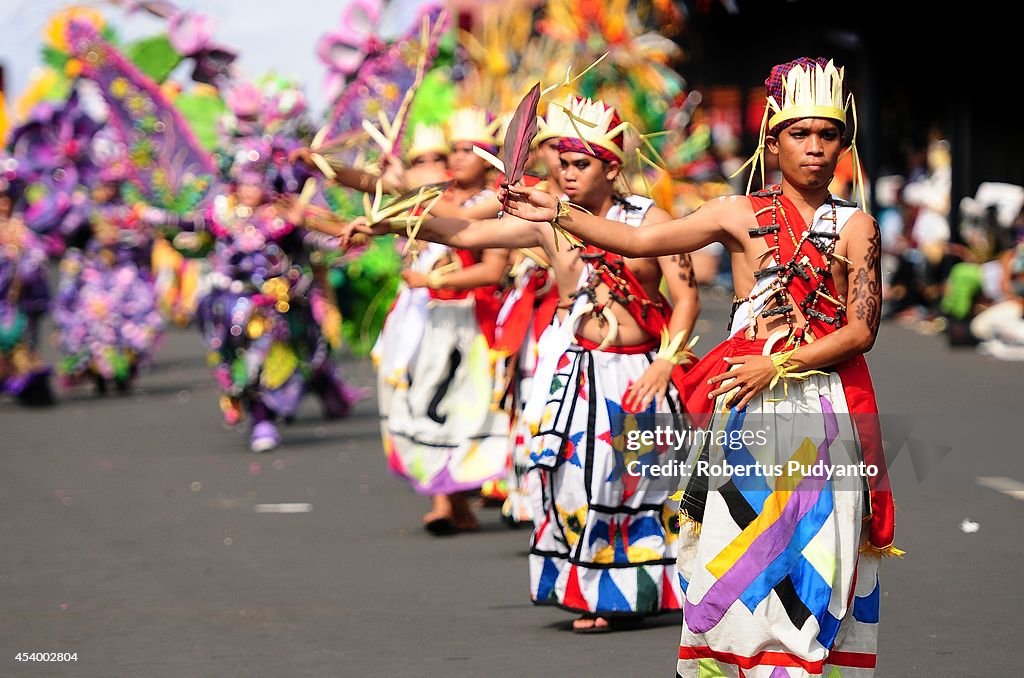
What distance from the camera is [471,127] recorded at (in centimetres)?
921

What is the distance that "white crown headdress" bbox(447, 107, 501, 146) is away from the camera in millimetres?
9188

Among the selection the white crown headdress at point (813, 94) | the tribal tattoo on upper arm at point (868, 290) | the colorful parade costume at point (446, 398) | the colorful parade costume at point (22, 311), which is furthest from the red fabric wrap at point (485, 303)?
the colorful parade costume at point (22, 311)

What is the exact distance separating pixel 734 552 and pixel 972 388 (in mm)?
10480

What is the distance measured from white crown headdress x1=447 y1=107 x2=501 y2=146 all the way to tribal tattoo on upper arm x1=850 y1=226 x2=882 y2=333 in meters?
4.58

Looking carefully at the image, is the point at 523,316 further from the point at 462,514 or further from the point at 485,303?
the point at 462,514

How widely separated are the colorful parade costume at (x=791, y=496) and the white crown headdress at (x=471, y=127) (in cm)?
437

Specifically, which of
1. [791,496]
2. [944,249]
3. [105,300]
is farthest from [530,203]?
[944,249]

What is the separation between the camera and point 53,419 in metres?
15.3

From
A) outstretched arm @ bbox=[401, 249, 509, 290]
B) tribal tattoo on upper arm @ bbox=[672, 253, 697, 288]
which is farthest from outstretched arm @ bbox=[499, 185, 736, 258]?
outstretched arm @ bbox=[401, 249, 509, 290]

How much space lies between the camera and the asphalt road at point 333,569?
626cm

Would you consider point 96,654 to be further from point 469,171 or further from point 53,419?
point 53,419

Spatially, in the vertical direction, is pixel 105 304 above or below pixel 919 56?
below

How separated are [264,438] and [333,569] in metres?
4.82

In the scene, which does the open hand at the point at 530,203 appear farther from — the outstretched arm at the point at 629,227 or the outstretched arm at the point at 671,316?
the outstretched arm at the point at 671,316
